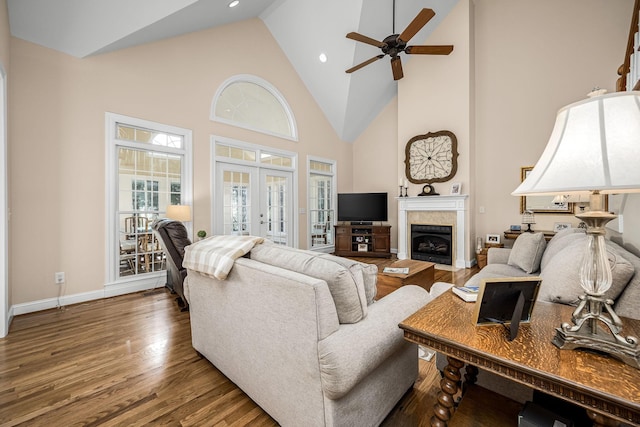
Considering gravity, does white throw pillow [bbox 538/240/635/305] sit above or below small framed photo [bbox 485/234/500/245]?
above

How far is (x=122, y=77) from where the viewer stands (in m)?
3.44

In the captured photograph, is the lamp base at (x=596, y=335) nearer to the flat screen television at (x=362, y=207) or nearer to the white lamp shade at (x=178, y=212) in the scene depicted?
the white lamp shade at (x=178, y=212)

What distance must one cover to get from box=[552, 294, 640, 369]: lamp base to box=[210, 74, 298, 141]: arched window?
4.63m

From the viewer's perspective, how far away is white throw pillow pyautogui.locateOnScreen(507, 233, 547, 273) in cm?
263

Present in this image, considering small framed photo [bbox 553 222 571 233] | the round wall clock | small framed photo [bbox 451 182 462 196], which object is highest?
the round wall clock

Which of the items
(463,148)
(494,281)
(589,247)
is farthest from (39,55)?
(463,148)

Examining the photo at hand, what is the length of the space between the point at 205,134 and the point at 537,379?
4.53 meters

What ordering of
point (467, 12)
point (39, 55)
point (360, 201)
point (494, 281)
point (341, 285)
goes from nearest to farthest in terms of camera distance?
point (494, 281)
point (341, 285)
point (39, 55)
point (467, 12)
point (360, 201)

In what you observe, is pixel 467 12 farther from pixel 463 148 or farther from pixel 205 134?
pixel 205 134

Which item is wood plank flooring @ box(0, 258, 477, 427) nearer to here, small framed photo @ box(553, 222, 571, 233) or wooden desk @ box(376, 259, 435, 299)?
wooden desk @ box(376, 259, 435, 299)

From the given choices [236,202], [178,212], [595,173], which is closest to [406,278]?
[595,173]

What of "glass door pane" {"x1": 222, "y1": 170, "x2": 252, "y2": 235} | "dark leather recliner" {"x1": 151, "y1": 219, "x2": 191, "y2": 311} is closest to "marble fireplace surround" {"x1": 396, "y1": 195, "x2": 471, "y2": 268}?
"glass door pane" {"x1": 222, "y1": 170, "x2": 252, "y2": 235}

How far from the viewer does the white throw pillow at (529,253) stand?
2.63 meters

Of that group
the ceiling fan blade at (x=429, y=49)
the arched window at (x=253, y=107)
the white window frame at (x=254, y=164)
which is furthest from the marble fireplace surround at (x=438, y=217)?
the arched window at (x=253, y=107)
